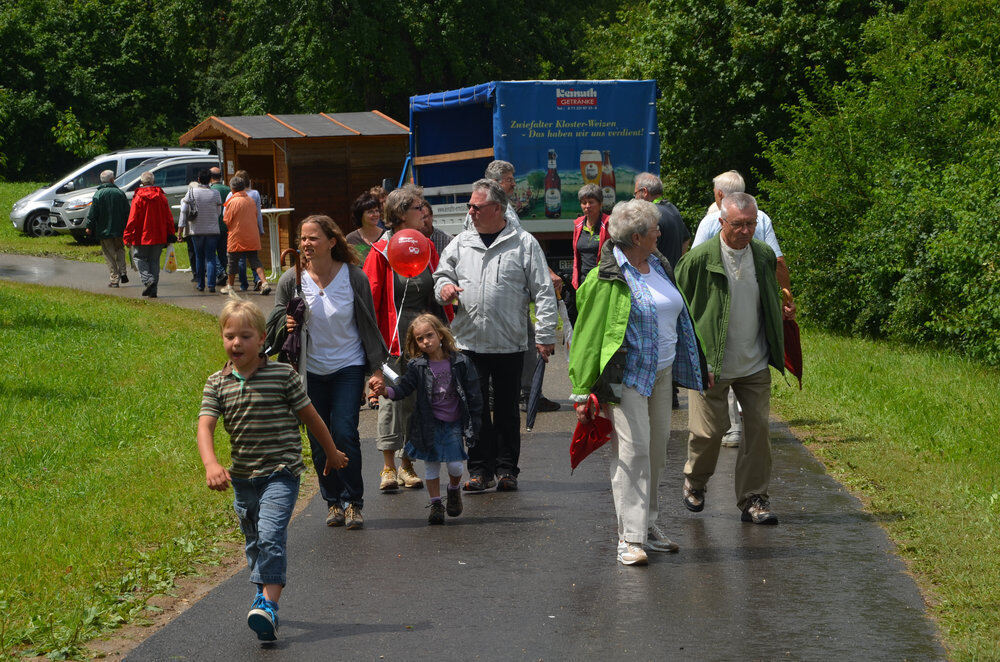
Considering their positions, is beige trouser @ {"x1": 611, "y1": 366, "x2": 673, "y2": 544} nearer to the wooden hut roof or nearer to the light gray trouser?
the light gray trouser

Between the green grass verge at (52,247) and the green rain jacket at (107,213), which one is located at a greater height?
the green rain jacket at (107,213)

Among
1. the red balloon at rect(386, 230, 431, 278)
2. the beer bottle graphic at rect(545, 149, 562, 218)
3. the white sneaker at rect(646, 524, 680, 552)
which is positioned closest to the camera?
the white sneaker at rect(646, 524, 680, 552)

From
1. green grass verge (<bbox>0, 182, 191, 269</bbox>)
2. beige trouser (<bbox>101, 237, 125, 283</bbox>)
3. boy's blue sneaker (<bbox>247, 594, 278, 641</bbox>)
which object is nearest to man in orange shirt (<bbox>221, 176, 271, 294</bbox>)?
beige trouser (<bbox>101, 237, 125, 283</bbox>)

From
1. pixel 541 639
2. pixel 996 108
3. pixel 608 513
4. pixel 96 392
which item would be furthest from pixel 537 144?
pixel 541 639

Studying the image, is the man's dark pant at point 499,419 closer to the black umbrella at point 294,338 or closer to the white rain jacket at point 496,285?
the white rain jacket at point 496,285

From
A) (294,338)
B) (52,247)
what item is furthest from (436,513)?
(52,247)

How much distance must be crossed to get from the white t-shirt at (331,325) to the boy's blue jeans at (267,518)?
4.84ft

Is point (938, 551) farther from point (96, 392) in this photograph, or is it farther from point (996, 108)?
point (996, 108)

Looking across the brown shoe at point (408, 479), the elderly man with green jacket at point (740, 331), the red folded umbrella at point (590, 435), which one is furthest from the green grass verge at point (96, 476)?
the elderly man with green jacket at point (740, 331)

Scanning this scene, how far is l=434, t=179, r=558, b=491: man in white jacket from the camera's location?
7.68 m

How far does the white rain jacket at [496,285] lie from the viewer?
7746 mm

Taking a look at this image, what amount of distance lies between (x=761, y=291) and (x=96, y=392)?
23.6 ft

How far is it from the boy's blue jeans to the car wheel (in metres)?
26.3

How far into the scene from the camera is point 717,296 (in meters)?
7.12
